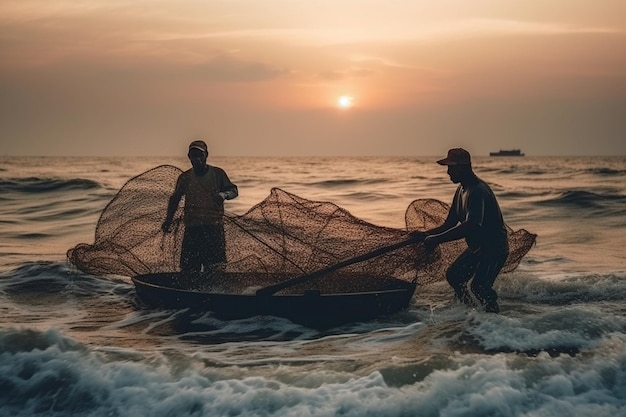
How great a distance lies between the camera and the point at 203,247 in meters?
8.73

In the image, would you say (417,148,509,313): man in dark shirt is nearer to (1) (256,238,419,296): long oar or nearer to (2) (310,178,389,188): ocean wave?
(1) (256,238,419,296): long oar

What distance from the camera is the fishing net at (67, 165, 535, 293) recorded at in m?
8.37

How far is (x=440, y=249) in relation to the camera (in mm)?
8555

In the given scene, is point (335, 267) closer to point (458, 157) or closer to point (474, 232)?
point (474, 232)

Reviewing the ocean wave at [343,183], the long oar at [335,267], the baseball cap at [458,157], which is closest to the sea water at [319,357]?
the long oar at [335,267]

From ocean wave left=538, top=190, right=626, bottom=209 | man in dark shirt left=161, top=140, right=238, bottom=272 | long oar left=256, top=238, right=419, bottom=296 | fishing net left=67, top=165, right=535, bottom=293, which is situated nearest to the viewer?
long oar left=256, top=238, right=419, bottom=296

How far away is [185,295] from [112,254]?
1.67 m

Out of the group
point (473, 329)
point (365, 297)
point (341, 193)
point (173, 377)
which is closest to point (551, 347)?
point (473, 329)

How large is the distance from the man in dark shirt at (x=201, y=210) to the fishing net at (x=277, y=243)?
0.12 metres

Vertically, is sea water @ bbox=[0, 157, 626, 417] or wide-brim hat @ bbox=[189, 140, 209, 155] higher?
wide-brim hat @ bbox=[189, 140, 209, 155]

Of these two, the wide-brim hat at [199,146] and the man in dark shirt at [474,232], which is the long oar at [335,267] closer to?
the man in dark shirt at [474,232]

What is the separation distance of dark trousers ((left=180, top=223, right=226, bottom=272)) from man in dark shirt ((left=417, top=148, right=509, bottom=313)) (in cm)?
250

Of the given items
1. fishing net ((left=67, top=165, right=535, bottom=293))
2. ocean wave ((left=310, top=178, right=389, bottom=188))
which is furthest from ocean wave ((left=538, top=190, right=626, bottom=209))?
fishing net ((left=67, top=165, right=535, bottom=293))

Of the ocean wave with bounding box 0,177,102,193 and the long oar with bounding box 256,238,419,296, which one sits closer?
the long oar with bounding box 256,238,419,296
